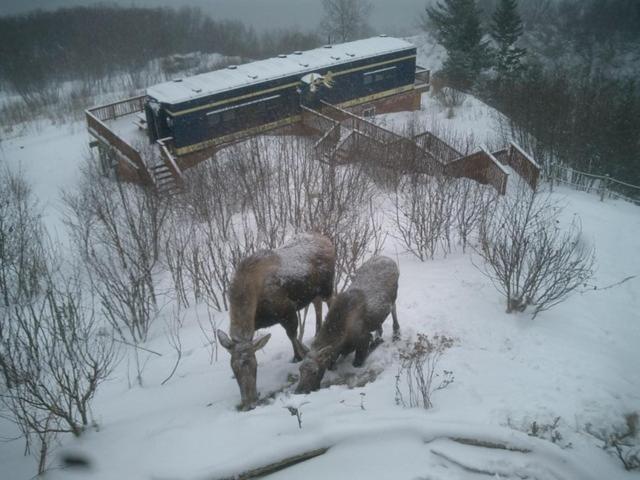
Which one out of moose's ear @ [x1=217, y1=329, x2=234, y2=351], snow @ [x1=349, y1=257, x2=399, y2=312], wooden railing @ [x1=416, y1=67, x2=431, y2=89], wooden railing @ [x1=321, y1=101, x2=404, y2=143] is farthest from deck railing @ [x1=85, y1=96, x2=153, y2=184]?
wooden railing @ [x1=416, y1=67, x2=431, y2=89]

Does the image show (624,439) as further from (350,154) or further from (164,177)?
(164,177)

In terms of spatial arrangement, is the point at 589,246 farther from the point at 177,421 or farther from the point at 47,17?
the point at 47,17

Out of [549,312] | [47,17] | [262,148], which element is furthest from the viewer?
[47,17]

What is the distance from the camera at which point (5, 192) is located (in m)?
17.8

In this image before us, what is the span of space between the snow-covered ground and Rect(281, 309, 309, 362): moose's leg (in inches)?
12.2

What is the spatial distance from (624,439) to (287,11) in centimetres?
10181

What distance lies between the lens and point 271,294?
942 centimetres

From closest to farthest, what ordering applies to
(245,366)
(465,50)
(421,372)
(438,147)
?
(421,372)
(245,366)
(438,147)
(465,50)

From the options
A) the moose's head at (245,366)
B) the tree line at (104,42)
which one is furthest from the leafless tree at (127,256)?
the tree line at (104,42)

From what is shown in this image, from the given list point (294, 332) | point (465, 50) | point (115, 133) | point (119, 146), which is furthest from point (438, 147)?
point (465, 50)

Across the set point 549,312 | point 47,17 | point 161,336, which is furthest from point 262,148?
point 47,17

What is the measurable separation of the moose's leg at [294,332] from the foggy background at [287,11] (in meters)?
77.1

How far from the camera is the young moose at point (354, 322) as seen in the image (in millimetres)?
8422

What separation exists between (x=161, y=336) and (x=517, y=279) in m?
9.01
